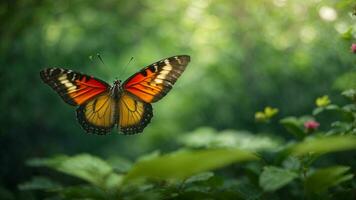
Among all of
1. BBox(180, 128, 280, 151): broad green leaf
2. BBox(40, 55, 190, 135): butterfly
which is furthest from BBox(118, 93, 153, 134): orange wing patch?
BBox(180, 128, 280, 151): broad green leaf

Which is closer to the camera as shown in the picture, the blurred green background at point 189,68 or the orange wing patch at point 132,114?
the orange wing patch at point 132,114

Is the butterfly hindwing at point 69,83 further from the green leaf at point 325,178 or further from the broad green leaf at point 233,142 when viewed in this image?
the green leaf at point 325,178

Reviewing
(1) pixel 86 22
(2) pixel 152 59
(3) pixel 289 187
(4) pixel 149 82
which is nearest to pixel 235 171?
(3) pixel 289 187

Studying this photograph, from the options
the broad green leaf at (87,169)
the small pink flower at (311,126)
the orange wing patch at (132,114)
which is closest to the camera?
the broad green leaf at (87,169)

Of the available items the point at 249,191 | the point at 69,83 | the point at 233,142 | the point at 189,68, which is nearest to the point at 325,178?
the point at 249,191

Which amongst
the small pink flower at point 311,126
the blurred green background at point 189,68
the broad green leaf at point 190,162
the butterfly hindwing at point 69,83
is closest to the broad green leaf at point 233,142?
the small pink flower at point 311,126

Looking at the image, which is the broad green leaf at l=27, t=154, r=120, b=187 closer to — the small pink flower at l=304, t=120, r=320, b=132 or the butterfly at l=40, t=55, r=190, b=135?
the butterfly at l=40, t=55, r=190, b=135

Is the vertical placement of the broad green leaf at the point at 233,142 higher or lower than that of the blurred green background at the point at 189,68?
lower

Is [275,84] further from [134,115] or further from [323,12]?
[134,115]
